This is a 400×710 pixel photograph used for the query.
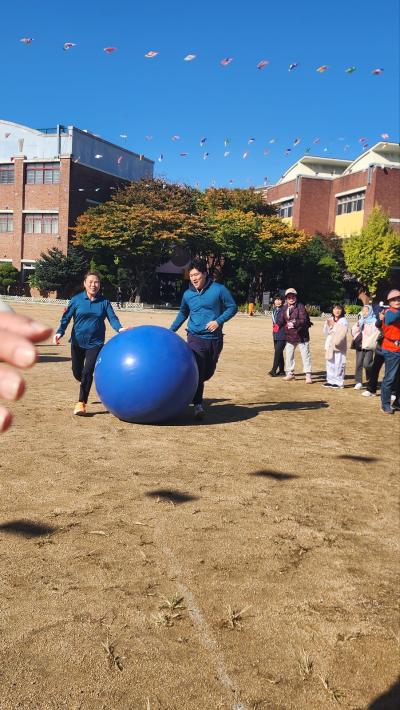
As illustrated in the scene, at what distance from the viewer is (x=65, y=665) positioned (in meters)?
3.02

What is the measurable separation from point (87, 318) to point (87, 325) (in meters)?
0.10

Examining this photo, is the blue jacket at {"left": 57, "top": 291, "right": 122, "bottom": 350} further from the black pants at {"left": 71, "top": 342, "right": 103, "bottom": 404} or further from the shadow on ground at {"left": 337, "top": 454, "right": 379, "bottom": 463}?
the shadow on ground at {"left": 337, "top": 454, "right": 379, "bottom": 463}

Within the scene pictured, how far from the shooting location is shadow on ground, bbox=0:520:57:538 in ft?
14.8

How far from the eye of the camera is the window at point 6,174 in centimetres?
5719

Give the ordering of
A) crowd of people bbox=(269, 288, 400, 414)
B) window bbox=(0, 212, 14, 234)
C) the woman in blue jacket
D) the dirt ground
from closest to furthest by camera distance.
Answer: the dirt ground < the woman in blue jacket < crowd of people bbox=(269, 288, 400, 414) < window bbox=(0, 212, 14, 234)

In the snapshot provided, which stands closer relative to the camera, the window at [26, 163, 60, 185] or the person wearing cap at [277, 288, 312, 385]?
the person wearing cap at [277, 288, 312, 385]

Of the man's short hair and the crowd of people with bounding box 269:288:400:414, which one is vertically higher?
the man's short hair

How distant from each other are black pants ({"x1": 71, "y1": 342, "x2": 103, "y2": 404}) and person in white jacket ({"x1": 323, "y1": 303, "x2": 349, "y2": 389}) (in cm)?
594

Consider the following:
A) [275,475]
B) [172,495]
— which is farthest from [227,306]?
[172,495]

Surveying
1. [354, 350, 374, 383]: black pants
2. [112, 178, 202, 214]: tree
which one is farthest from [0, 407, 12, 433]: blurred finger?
[112, 178, 202, 214]: tree

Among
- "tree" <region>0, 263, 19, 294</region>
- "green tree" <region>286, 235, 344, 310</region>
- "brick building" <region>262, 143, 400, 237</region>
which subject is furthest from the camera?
"brick building" <region>262, 143, 400, 237</region>

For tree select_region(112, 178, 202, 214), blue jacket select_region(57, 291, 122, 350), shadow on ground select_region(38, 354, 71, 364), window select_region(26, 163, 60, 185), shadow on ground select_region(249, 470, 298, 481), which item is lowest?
shadow on ground select_region(249, 470, 298, 481)

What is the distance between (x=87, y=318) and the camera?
8398 millimetres

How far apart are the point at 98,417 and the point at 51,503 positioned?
3.45 m
